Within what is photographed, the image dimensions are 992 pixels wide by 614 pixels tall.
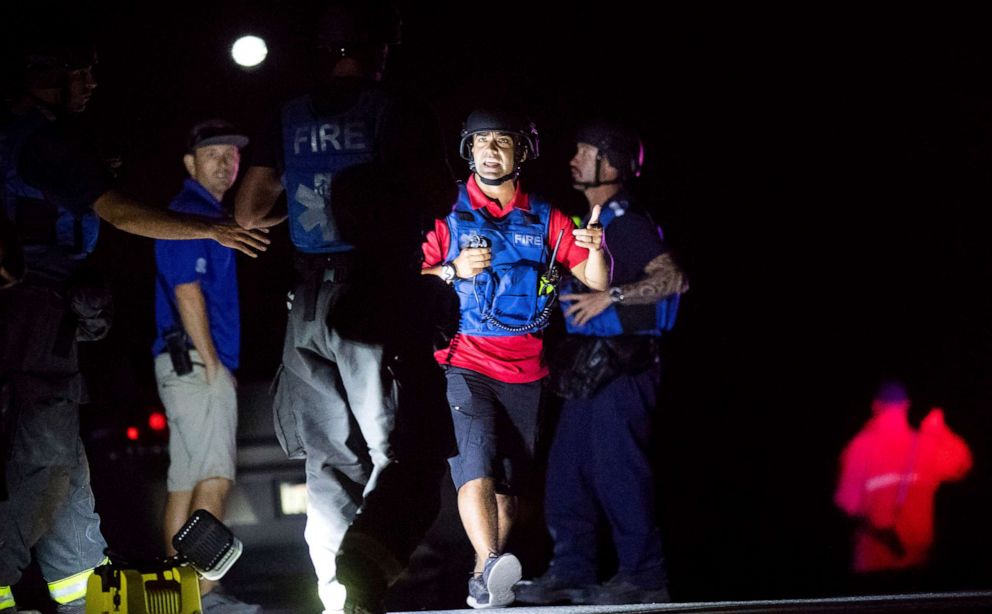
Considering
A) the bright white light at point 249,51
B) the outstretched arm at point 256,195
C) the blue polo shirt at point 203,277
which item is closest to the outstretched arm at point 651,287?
the blue polo shirt at point 203,277

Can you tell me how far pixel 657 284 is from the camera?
→ 5840 mm

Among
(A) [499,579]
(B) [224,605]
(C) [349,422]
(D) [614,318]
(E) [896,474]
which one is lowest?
(E) [896,474]

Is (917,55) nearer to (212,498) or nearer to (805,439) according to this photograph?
(805,439)

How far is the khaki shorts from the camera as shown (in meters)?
5.60

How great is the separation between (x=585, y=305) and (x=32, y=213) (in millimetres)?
2772

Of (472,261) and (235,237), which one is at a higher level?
(235,237)

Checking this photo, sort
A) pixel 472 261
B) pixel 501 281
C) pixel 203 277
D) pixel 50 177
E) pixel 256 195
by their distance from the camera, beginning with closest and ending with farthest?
1. pixel 50 177
2. pixel 256 195
3. pixel 472 261
4. pixel 501 281
5. pixel 203 277

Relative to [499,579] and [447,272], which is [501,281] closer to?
[447,272]

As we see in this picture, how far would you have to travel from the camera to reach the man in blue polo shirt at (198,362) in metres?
5.60

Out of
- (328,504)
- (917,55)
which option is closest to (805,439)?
(917,55)

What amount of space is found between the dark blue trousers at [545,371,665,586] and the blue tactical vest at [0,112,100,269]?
2.72m

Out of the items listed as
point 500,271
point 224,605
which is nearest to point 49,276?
point 224,605

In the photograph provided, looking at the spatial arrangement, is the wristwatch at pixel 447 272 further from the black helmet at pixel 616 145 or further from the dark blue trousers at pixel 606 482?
the black helmet at pixel 616 145

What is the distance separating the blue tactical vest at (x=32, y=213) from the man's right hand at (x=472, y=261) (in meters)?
1.61
